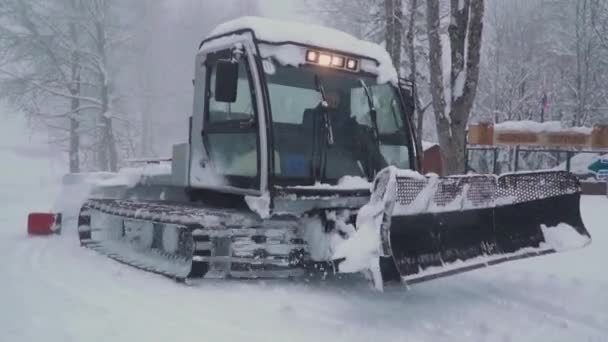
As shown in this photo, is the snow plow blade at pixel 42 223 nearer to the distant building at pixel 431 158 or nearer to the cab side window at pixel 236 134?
the cab side window at pixel 236 134

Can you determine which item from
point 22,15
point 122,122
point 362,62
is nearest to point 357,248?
point 362,62

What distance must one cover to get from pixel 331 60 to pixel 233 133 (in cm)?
129

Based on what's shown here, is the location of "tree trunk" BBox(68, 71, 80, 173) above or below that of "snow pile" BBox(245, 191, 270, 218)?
above

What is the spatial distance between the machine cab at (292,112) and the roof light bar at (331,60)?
1cm

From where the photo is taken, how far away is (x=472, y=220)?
5.23 meters

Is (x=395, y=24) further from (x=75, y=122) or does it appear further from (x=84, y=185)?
(x=75, y=122)

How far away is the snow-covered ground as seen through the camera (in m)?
3.98

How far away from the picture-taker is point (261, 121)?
532 cm

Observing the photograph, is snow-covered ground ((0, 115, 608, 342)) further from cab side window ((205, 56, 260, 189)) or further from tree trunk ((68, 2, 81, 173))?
tree trunk ((68, 2, 81, 173))

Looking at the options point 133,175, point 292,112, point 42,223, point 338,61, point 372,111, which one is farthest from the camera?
point 42,223

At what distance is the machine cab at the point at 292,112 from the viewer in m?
5.40

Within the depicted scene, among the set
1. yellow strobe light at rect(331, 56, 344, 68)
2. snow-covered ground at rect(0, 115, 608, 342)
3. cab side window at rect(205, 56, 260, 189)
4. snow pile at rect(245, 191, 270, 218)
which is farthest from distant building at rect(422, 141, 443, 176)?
snow pile at rect(245, 191, 270, 218)

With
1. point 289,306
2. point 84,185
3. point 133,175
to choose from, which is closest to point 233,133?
point 289,306

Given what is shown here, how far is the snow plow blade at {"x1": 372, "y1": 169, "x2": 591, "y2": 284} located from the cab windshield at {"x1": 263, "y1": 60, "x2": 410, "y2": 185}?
45.1 inches
